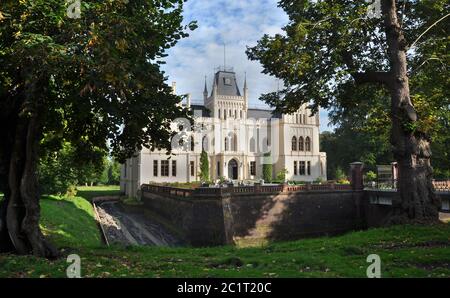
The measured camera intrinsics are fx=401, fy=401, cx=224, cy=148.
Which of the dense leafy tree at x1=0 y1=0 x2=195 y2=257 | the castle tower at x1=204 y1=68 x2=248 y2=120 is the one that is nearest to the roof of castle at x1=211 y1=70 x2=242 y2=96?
the castle tower at x1=204 y1=68 x2=248 y2=120

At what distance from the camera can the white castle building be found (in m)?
51.2

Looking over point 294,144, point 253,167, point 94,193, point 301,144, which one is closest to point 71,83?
point 253,167

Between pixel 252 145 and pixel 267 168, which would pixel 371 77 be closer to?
pixel 267 168

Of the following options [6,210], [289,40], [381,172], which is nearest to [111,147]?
[6,210]

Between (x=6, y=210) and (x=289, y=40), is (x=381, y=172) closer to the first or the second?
(x=289, y=40)

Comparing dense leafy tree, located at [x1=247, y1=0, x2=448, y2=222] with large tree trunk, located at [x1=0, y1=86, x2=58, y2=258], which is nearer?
large tree trunk, located at [x1=0, y1=86, x2=58, y2=258]

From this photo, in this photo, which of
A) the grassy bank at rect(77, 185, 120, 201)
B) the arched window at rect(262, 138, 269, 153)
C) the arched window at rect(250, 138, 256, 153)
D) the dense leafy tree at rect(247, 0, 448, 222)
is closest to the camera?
the dense leafy tree at rect(247, 0, 448, 222)

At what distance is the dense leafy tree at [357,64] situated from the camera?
47.1 feet

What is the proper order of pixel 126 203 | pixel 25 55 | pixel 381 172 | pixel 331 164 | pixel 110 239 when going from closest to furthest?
pixel 25 55
pixel 110 239
pixel 381 172
pixel 126 203
pixel 331 164

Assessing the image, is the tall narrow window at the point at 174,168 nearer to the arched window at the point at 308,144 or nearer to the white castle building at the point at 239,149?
the white castle building at the point at 239,149

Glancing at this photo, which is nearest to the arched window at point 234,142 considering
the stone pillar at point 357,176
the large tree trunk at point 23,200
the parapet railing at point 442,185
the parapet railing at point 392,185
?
the parapet railing at point 392,185

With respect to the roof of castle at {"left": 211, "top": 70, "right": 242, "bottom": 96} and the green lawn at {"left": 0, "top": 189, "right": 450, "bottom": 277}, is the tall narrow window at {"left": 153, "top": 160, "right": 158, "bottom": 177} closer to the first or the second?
the roof of castle at {"left": 211, "top": 70, "right": 242, "bottom": 96}
